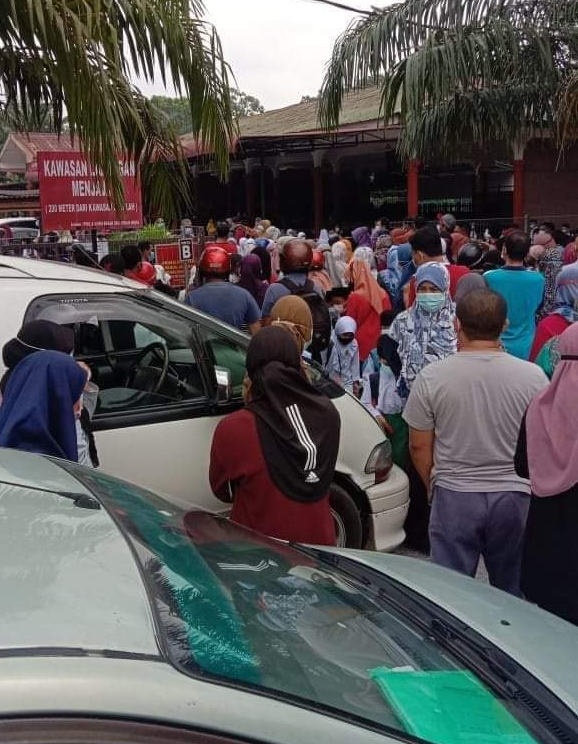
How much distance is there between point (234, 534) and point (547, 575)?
1.24 metres

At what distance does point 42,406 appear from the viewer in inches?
125

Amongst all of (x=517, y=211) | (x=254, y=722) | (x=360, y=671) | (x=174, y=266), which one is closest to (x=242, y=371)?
(x=360, y=671)

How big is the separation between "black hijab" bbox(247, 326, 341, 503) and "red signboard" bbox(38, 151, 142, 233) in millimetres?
5088

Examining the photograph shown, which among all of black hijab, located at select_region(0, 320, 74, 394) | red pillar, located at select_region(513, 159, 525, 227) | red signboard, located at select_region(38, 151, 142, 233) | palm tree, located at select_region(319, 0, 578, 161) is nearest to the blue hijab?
black hijab, located at select_region(0, 320, 74, 394)

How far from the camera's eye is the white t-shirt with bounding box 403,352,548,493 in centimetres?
344

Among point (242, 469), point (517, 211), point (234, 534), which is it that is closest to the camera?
point (234, 534)

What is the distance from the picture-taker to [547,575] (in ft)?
10.2

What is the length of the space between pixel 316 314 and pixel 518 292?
55.6 inches

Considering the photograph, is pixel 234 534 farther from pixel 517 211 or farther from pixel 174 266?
pixel 517 211

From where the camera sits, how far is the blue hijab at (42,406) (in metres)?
3.15

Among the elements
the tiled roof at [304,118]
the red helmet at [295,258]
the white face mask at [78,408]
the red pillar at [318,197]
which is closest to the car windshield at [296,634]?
the white face mask at [78,408]

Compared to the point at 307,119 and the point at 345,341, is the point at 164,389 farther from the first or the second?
the point at 307,119

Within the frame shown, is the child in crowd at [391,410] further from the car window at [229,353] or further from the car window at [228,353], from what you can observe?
the car window at [228,353]

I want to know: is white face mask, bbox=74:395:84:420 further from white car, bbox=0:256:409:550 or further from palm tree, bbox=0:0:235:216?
palm tree, bbox=0:0:235:216
